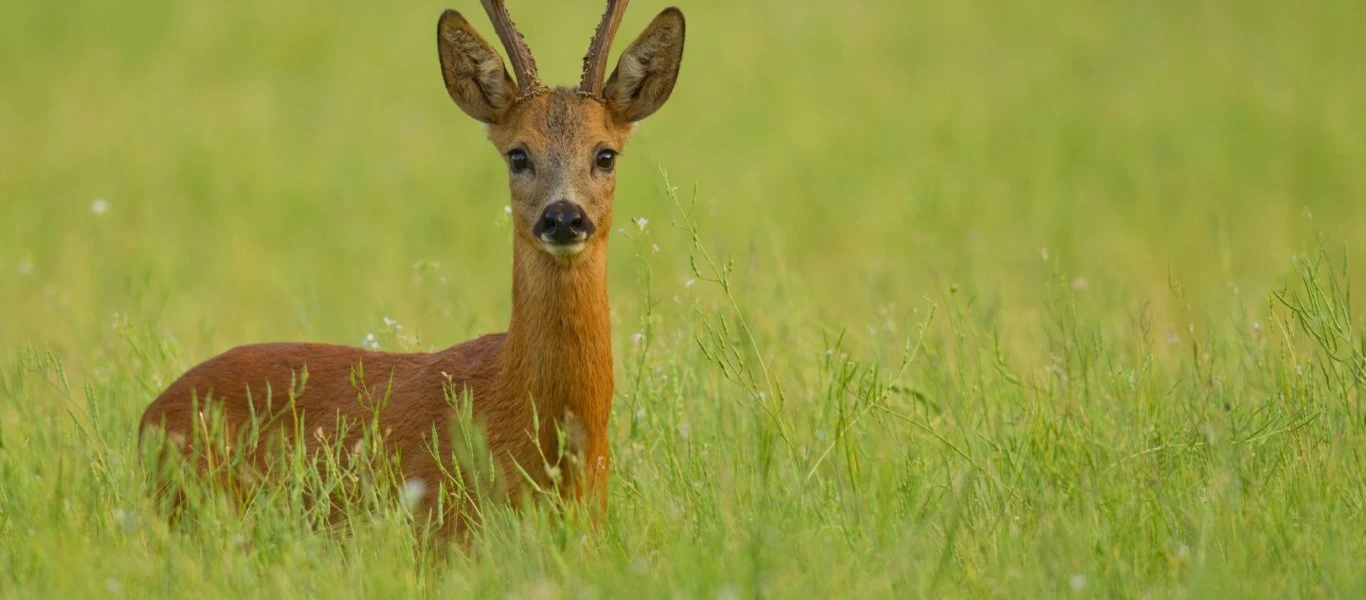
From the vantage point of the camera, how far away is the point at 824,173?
44.5 ft

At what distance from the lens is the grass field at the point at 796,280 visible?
15.7ft

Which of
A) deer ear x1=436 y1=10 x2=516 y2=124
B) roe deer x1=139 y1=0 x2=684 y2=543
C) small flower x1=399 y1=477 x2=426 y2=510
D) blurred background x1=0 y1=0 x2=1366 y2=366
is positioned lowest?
small flower x1=399 y1=477 x2=426 y2=510

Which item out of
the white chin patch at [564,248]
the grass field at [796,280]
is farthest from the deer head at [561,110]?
the grass field at [796,280]

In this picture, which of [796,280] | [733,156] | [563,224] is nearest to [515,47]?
[563,224]

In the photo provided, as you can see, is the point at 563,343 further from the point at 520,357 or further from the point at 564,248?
the point at 564,248

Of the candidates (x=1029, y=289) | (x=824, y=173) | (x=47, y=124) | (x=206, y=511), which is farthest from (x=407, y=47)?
(x=206, y=511)

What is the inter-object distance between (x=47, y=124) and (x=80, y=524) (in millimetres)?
10661

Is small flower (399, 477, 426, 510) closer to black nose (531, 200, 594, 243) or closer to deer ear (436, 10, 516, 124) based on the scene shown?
black nose (531, 200, 594, 243)

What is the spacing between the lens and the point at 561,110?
5715 millimetres

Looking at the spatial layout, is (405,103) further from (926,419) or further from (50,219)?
(926,419)

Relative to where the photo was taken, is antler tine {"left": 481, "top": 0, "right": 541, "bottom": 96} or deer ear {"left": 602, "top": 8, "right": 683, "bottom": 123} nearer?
antler tine {"left": 481, "top": 0, "right": 541, "bottom": 96}

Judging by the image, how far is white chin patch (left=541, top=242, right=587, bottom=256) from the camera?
5.34 metres

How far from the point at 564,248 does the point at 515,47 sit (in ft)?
2.38

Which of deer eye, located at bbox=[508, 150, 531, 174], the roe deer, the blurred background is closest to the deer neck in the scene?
the roe deer
